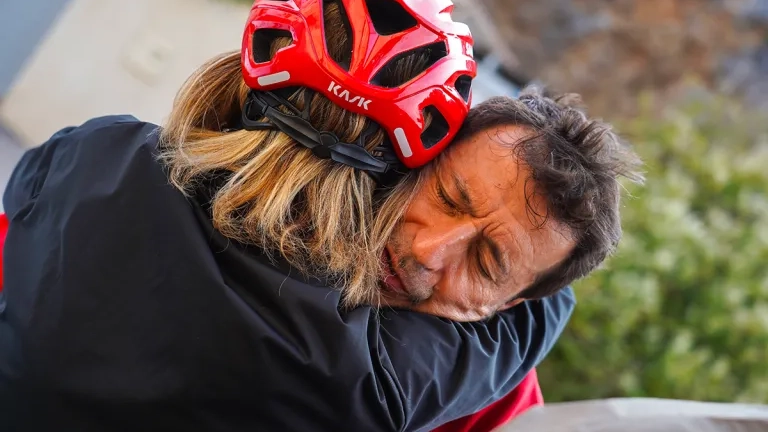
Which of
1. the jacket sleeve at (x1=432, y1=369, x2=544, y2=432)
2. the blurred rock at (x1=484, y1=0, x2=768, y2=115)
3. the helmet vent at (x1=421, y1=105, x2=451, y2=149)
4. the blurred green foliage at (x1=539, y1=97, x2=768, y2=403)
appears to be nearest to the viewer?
the helmet vent at (x1=421, y1=105, x2=451, y2=149)

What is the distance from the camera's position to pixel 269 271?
1.24 m

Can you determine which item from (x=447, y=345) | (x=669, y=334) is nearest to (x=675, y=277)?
(x=669, y=334)

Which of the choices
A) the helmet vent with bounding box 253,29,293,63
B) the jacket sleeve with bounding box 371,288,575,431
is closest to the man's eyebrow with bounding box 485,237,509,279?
the jacket sleeve with bounding box 371,288,575,431

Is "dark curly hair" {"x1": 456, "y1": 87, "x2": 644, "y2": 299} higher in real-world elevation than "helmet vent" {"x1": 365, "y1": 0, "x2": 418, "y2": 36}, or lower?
lower

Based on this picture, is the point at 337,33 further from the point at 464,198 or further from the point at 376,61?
the point at 464,198

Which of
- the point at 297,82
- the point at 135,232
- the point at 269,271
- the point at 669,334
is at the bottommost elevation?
the point at 669,334

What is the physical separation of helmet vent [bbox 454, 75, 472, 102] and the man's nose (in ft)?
0.85

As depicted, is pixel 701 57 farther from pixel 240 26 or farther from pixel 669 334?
pixel 240 26

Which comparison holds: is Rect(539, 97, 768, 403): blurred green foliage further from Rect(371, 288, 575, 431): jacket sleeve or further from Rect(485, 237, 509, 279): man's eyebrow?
Rect(485, 237, 509, 279): man's eyebrow

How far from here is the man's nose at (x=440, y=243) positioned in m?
1.38

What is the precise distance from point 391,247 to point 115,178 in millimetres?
540

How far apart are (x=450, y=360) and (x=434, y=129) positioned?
45cm

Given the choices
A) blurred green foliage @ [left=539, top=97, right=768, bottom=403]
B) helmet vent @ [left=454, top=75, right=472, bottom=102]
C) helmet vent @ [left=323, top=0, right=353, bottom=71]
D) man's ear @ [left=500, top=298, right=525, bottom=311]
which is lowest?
blurred green foliage @ [left=539, top=97, right=768, bottom=403]

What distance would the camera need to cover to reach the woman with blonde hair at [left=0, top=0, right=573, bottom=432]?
1.16 meters
